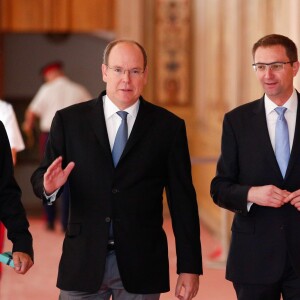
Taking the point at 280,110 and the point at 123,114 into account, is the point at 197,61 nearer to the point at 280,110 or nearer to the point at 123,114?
the point at 280,110

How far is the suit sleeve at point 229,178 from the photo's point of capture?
4.25 metres

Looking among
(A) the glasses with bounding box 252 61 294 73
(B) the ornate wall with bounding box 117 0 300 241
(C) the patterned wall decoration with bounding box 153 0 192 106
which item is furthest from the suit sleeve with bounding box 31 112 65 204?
(C) the patterned wall decoration with bounding box 153 0 192 106

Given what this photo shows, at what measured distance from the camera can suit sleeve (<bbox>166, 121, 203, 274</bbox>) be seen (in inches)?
160

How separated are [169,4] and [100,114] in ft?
30.1

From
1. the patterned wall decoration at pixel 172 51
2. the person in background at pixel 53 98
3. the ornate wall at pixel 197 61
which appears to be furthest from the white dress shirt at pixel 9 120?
the patterned wall decoration at pixel 172 51

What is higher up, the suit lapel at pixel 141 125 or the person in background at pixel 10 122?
the suit lapel at pixel 141 125

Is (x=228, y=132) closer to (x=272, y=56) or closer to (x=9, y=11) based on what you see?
(x=272, y=56)

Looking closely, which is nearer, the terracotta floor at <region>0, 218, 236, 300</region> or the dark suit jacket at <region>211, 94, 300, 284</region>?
the dark suit jacket at <region>211, 94, 300, 284</region>

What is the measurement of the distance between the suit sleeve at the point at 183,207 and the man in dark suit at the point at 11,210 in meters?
0.62

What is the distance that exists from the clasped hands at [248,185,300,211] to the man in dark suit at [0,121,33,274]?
97 cm

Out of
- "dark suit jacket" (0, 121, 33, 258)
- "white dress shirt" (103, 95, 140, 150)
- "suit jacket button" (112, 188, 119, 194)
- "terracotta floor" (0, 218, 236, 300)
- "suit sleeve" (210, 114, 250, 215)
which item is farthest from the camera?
"terracotta floor" (0, 218, 236, 300)

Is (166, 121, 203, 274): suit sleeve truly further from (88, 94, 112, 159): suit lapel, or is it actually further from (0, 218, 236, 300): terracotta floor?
(0, 218, 236, 300): terracotta floor

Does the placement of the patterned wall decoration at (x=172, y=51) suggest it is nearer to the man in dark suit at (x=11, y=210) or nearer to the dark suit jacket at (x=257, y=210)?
the dark suit jacket at (x=257, y=210)

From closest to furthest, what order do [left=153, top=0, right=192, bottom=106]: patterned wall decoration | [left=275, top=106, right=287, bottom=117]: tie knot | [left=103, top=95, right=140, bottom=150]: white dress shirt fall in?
1. [left=103, top=95, right=140, bottom=150]: white dress shirt
2. [left=275, top=106, right=287, bottom=117]: tie knot
3. [left=153, top=0, right=192, bottom=106]: patterned wall decoration
